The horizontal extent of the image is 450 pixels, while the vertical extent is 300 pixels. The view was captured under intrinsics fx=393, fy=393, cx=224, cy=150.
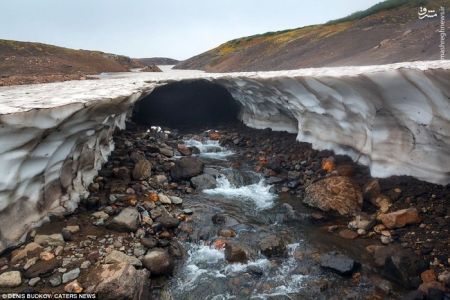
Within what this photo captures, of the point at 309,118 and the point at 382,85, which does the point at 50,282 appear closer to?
the point at 382,85

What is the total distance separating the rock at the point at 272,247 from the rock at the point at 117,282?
7.38 ft

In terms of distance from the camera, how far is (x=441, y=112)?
6.80 m

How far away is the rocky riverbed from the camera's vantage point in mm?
5828

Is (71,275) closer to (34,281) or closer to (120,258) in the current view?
(34,281)

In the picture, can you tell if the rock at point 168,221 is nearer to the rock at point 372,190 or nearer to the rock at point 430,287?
the rock at point 372,190

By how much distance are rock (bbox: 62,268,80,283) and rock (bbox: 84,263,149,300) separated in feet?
0.59

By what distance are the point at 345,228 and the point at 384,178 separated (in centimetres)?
157

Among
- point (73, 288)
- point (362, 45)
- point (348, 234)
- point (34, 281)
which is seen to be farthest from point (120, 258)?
point (362, 45)

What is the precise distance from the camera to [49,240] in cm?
627

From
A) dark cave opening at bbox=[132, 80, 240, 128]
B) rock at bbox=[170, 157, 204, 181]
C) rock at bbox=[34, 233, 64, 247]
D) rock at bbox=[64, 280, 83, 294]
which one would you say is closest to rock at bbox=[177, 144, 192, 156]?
rock at bbox=[170, 157, 204, 181]

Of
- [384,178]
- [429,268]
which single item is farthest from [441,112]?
[429,268]

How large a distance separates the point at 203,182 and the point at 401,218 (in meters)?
4.98

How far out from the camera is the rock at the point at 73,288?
5309 mm

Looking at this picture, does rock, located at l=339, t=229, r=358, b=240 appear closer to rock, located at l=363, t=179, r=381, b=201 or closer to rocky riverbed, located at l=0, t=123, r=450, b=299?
rocky riverbed, located at l=0, t=123, r=450, b=299
